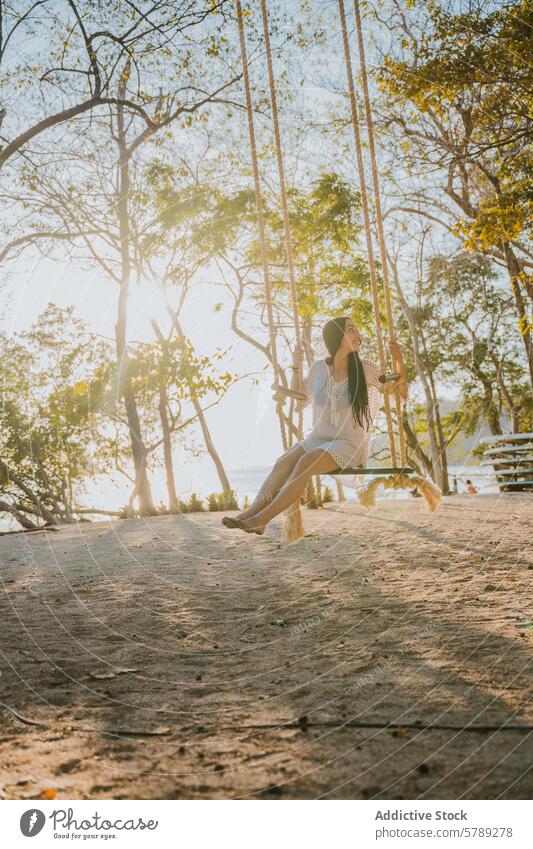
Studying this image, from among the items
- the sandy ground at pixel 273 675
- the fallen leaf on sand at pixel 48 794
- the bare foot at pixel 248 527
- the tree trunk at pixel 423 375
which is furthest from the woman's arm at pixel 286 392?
the tree trunk at pixel 423 375

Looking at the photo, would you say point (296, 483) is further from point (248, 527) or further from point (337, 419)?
point (337, 419)

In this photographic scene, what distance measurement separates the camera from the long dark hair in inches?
227

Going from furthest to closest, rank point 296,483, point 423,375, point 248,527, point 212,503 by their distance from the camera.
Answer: point 423,375 → point 212,503 → point 296,483 → point 248,527

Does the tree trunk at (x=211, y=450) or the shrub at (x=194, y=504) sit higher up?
the tree trunk at (x=211, y=450)

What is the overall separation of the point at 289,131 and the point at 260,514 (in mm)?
11157

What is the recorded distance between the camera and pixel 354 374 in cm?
582

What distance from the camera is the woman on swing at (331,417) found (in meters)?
5.16

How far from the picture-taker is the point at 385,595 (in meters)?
5.68

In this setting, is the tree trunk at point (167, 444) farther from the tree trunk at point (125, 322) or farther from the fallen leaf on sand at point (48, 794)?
the fallen leaf on sand at point (48, 794)

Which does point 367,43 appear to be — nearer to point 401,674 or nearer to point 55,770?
point 401,674

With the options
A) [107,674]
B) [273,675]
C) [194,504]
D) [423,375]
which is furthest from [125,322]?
[273,675]

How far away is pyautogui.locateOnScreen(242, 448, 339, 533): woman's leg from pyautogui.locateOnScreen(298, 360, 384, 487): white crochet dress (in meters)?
0.06

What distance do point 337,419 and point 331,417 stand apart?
0.05 m

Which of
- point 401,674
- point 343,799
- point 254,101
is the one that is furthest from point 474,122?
point 343,799
